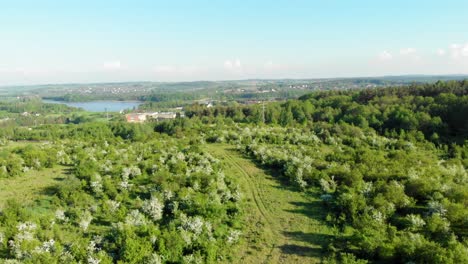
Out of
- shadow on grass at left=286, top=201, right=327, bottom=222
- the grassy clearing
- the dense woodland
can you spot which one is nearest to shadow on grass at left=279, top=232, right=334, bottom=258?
the dense woodland

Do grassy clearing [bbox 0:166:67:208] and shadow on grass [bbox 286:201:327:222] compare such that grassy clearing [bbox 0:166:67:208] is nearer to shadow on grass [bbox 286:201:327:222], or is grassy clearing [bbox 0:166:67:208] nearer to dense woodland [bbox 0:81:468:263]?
dense woodland [bbox 0:81:468:263]

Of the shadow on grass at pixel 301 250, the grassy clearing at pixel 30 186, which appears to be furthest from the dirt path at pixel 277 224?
the grassy clearing at pixel 30 186

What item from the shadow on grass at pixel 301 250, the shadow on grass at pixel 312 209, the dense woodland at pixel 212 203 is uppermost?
the dense woodland at pixel 212 203

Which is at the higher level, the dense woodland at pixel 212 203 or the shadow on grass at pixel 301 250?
the dense woodland at pixel 212 203

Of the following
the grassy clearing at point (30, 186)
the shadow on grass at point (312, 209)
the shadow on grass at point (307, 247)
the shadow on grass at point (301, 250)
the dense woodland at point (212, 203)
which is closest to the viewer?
the dense woodland at point (212, 203)

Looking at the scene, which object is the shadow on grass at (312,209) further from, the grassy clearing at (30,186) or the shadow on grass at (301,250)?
the grassy clearing at (30,186)
